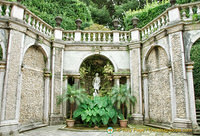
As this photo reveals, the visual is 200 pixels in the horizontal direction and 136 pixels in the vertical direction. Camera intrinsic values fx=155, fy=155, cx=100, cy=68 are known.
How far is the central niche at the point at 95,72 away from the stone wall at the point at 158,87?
284 centimetres

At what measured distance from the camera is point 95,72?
11.5 meters

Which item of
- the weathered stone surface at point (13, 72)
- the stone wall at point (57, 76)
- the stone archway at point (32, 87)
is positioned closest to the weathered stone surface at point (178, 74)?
the stone wall at point (57, 76)

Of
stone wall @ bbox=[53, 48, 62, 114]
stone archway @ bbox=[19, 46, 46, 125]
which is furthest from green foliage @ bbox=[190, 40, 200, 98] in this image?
stone archway @ bbox=[19, 46, 46, 125]

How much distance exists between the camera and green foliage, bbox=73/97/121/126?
8.14 metres

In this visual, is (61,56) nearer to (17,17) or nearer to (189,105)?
(17,17)

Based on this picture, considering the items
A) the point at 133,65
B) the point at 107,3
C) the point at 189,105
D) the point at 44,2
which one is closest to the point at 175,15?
the point at 133,65

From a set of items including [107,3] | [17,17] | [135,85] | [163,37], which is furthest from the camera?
[107,3]

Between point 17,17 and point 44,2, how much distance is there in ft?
22.9

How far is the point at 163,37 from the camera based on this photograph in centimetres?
809

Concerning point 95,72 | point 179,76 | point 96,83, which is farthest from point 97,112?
point 179,76

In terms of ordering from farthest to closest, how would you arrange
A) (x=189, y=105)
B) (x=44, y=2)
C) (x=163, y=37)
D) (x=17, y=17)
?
(x=44, y=2) → (x=163, y=37) → (x=17, y=17) → (x=189, y=105)

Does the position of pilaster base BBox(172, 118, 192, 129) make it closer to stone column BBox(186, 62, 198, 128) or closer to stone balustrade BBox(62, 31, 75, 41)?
stone column BBox(186, 62, 198, 128)

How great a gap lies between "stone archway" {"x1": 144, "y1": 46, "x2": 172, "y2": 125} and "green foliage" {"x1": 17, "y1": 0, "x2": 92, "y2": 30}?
8397mm

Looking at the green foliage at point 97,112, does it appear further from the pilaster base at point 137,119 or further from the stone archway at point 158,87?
the stone archway at point 158,87
